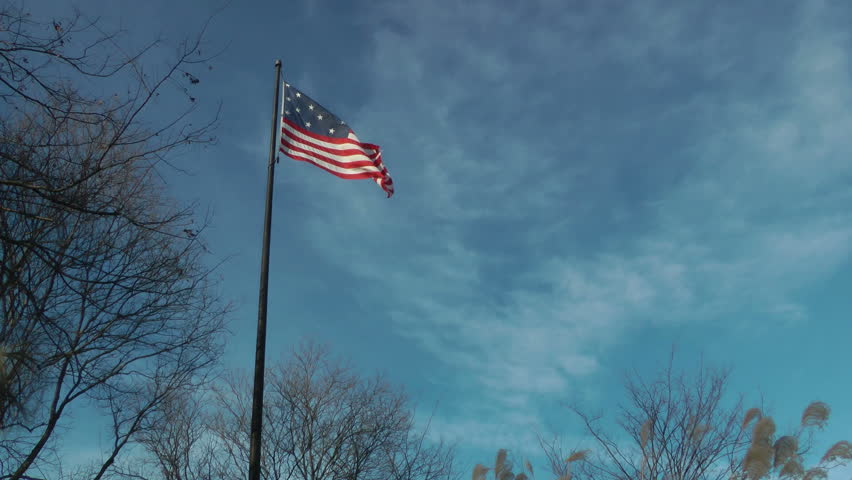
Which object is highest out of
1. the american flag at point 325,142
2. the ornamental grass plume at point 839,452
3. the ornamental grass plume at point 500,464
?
the american flag at point 325,142

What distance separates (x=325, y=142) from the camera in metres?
12.1

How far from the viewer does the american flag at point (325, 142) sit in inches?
464

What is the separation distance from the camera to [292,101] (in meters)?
12.0

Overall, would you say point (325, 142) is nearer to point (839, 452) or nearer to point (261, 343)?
point (261, 343)

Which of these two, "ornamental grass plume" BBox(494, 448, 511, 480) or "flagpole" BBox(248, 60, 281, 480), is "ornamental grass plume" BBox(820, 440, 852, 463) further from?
"flagpole" BBox(248, 60, 281, 480)

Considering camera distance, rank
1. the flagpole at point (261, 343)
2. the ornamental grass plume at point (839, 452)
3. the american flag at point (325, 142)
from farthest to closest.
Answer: the american flag at point (325, 142)
the ornamental grass plume at point (839, 452)
the flagpole at point (261, 343)

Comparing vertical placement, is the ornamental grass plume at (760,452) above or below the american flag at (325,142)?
below

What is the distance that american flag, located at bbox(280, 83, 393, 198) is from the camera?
11797 mm

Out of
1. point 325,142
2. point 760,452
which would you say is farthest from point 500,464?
point 325,142

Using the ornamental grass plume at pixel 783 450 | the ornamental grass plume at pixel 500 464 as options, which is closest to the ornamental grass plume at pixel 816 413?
the ornamental grass plume at pixel 783 450

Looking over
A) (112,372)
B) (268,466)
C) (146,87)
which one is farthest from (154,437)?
(146,87)

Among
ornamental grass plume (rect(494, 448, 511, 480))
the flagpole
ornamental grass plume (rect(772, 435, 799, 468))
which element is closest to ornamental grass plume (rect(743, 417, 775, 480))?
ornamental grass plume (rect(772, 435, 799, 468))

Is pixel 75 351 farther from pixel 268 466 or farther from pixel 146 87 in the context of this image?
pixel 268 466

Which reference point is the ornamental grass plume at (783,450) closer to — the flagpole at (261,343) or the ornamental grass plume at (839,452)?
the ornamental grass plume at (839,452)
